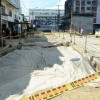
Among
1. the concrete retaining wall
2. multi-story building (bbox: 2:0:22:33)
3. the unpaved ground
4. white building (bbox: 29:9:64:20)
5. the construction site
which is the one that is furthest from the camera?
white building (bbox: 29:9:64:20)

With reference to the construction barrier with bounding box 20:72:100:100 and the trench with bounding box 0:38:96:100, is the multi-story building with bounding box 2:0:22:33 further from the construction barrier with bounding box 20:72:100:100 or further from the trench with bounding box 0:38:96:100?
the construction barrier with bounding box 20:72:100:100

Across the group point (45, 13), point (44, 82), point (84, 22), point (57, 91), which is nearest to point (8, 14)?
point (44, 82)

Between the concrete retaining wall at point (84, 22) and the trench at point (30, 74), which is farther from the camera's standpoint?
the concrete retaining wall at point (84, 22)

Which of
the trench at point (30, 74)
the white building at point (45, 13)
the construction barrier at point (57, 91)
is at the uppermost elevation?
the white building at point (45, 13)

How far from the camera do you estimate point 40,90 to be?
388 centimetres

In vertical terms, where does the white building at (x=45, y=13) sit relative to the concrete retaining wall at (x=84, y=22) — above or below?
above

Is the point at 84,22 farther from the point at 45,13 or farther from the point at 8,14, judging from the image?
the point at 45,13

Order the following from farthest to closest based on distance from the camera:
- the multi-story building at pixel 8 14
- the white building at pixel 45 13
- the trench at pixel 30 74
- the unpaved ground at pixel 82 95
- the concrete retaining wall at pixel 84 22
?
the white building at pixel 45 13 → the concrete retaining wall at pixel 84 22 → the multi-story building at pixel 8 14 → the trench at pixel 30 74 → the unpaved ground at pixel 82 95

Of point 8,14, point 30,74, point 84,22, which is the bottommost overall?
point 30,74

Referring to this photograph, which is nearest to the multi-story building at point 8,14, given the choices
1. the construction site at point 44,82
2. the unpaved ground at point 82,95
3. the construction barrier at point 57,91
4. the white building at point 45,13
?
the construction site at point 44,82

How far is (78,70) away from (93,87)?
1.63m

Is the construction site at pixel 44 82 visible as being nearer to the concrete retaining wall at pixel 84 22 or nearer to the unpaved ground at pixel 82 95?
the unpaved ground at pixel 82 95

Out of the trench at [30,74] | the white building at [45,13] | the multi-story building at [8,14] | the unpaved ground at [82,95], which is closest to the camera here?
the unpaved ground at [82,95]

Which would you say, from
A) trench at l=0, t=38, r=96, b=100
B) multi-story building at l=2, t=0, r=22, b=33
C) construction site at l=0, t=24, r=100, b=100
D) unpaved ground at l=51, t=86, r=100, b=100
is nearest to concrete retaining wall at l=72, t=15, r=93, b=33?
multi-story building at l=2, t=0, r=22, b=33
